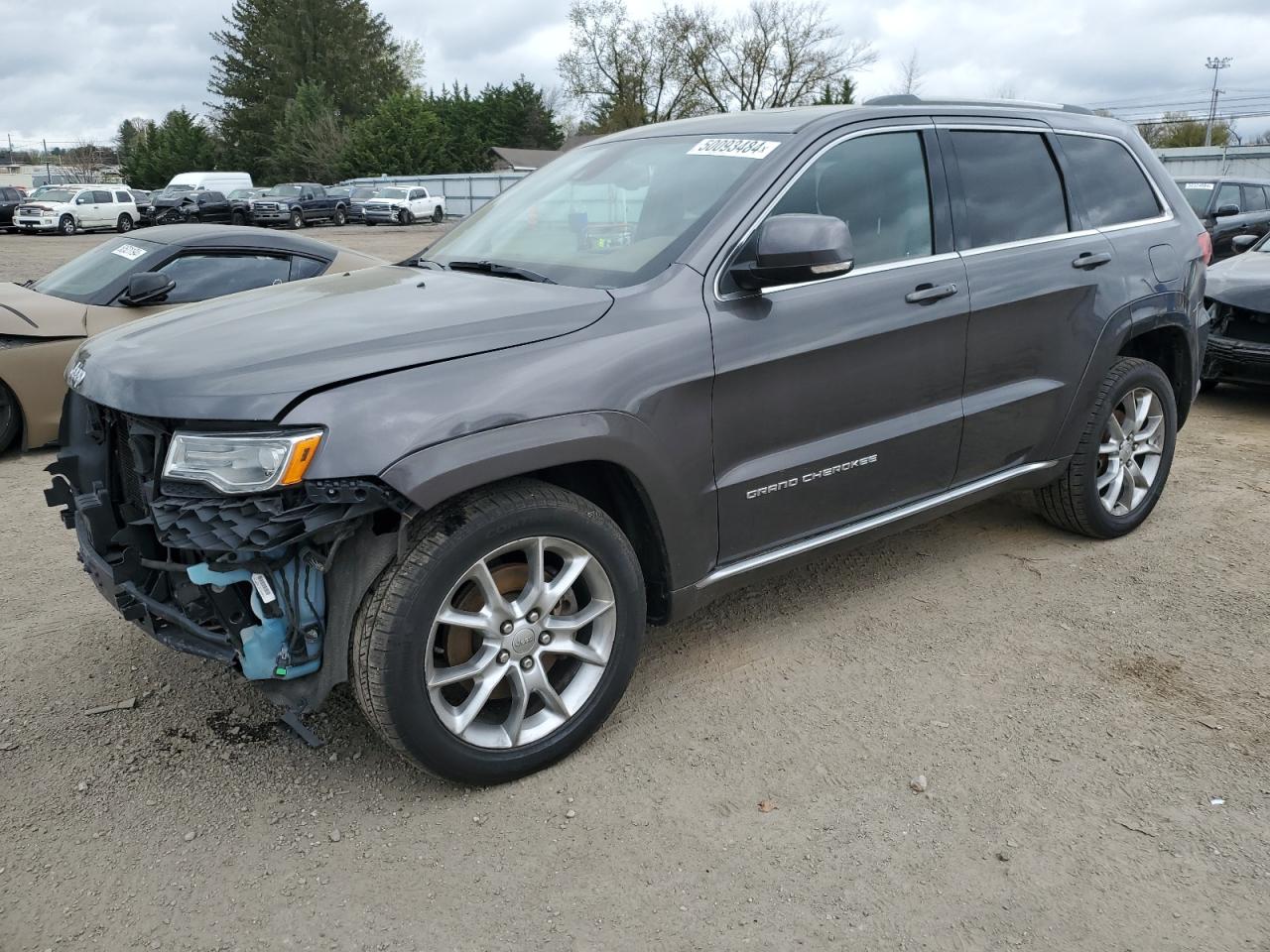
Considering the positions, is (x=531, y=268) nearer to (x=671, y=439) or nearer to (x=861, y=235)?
(x=671, y=439)

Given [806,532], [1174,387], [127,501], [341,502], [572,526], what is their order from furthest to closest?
[1174,387], [806,532], [127,501], [572,526], [341,502]

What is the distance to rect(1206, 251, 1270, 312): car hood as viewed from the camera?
7.31 metres

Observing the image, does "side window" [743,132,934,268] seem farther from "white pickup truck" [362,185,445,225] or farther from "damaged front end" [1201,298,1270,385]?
"white pickup truck" [362,185,445,225]

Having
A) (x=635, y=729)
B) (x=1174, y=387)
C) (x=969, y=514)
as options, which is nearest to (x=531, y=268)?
(x=635, y=729)

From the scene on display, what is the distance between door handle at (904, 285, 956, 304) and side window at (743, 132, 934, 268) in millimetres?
135

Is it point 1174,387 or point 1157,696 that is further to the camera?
point 1174,387

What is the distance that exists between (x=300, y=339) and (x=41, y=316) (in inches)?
187

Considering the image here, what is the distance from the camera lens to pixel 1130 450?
4746mm

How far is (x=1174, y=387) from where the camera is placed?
499 cm

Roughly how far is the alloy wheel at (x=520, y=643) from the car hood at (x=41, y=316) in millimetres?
4864

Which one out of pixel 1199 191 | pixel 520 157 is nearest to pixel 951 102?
pixel 1199 191

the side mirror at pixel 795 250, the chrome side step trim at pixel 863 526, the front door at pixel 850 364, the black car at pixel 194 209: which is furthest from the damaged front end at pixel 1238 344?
the black car at pixel 194 209

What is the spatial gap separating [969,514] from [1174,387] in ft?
3.71

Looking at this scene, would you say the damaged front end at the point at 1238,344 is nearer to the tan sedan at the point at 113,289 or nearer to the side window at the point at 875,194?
the side window at the point at 875,194
